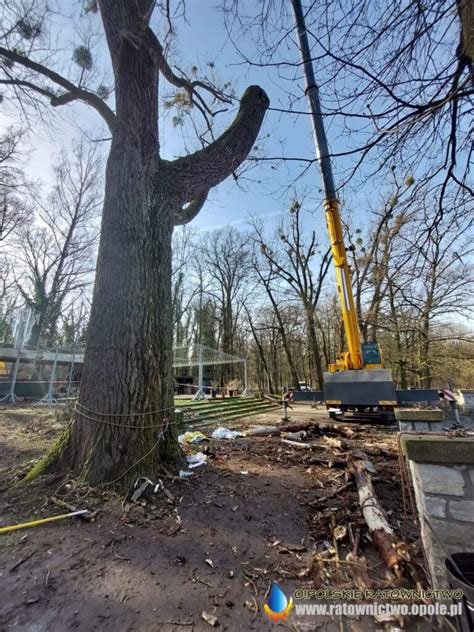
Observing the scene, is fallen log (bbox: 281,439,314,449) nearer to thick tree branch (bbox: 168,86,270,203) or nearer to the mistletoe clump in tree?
the mistletoe clump in tree

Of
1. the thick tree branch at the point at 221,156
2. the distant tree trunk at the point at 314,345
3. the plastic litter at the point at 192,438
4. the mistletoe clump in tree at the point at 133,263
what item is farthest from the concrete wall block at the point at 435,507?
the distant tree trunk at the point at 314,345

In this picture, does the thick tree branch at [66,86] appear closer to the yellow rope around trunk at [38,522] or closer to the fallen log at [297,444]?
the yellow rope around trunk at [38,522]

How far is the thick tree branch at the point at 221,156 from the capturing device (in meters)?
3.59

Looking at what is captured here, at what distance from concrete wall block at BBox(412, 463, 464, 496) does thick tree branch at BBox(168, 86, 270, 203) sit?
12.2 ft

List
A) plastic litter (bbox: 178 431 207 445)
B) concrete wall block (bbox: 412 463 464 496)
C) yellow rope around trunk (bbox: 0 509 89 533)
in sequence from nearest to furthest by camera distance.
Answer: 1. concrete wall block (bbox: 412 463 464 496)
2. yellow rope around trunk (bbox: 0 509 89 533)
3. plastic litter (bbox: 178 431 207 445)

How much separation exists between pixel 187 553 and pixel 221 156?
4177 millimetres

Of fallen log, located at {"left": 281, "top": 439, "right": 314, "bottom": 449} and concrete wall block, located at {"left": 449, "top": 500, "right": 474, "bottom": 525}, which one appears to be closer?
concrete wall block, located at {"left": 449, "top": 500, "right": 474, "bottom": 525}

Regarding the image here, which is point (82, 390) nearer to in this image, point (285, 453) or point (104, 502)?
point (104, 502)

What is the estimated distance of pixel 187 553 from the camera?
2.02 meters

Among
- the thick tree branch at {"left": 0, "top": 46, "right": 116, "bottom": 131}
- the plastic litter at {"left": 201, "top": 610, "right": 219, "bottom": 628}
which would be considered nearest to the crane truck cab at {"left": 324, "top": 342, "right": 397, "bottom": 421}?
the plastic litter at {"left": 201, "top": 610, "right": 219, "bottom": 628}

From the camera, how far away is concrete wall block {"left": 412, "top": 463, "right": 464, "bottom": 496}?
5.19 ft

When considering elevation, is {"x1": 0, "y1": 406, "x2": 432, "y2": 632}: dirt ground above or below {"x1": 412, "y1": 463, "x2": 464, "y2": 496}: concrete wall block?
below

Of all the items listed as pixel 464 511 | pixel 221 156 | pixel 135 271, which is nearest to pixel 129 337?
pixel 135 271

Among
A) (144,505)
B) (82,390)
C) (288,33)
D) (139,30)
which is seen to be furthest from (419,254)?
(139,30)
